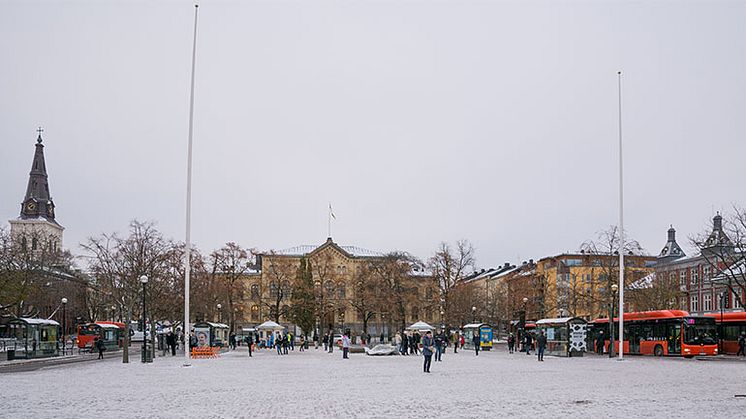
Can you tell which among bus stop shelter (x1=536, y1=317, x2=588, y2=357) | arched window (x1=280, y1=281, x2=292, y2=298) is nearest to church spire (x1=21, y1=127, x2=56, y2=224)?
arched window (x1=280, y1=281, x2=292, y2=298)

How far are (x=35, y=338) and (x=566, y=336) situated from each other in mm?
33252

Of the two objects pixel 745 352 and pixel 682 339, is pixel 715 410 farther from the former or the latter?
pixel 745 352

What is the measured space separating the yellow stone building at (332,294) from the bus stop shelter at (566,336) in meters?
28.6

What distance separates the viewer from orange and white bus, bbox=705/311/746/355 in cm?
5059

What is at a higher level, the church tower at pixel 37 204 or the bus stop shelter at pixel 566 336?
the church tower at pixel 37 204

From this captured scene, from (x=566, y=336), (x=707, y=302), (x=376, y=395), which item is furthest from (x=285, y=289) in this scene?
(x=376, y=395)

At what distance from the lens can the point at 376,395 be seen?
20.5 metres

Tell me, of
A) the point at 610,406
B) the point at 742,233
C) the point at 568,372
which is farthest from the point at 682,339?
the point at 610,406

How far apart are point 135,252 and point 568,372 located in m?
40.7

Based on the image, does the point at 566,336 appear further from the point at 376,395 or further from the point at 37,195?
the point at 37,195

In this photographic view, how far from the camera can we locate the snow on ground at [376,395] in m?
16.6

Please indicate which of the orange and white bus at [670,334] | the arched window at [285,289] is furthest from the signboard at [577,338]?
the arched window at [285,289]

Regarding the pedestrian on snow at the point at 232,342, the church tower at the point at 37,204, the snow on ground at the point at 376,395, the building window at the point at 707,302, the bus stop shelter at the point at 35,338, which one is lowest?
the pedestrian on snow at the point at 232,342

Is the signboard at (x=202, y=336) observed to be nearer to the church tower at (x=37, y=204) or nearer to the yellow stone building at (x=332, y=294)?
the yellow stone building at (x=332, y=294)
